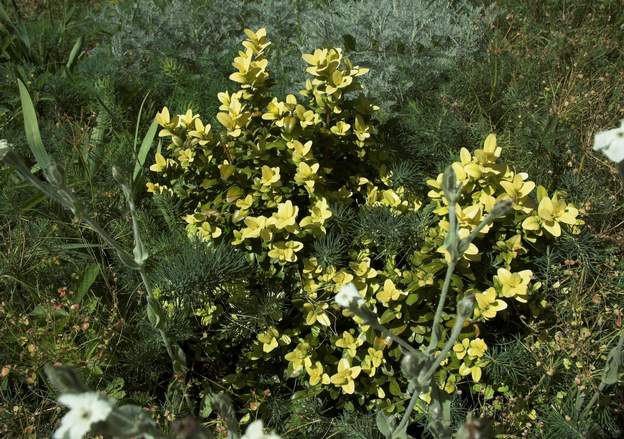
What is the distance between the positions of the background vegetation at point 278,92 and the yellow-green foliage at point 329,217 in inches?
4.6

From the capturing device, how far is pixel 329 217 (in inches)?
78.2

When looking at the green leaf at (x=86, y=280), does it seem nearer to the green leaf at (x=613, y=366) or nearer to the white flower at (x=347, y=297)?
the white flower at (x=347, y=297)

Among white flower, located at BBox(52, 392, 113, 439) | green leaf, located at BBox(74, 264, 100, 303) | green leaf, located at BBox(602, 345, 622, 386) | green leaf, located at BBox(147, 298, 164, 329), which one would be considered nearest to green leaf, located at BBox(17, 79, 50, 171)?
green leaf, located at BBox(74, 264, 100, 303)

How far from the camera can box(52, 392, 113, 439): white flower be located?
0.99 meters

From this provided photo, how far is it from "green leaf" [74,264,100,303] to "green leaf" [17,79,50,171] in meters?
0.40

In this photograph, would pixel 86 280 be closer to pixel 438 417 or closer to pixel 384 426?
pixel 384 426

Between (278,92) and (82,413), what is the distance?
87.5 inches

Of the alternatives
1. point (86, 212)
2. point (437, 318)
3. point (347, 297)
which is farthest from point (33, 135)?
point (437, 318)

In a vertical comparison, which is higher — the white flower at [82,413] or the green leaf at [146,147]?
the white flower at [82,413]

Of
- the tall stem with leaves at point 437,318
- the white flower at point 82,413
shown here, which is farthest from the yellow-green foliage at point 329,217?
the white flower at point 82,413

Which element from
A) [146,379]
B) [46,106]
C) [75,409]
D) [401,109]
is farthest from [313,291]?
[46,106]

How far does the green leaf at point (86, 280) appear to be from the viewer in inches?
87.7

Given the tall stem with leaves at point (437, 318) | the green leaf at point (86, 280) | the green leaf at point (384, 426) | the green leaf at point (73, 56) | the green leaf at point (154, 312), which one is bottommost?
the green leaf at point (86, 280)

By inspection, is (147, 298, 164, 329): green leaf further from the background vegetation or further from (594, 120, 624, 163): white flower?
(594, 120, 624, 163): white flower
